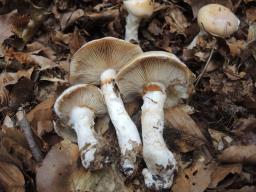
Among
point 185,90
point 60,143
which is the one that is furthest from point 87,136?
point 185,90

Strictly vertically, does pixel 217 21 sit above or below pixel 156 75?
above

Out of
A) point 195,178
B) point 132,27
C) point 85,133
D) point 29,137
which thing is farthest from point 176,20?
point 29,137

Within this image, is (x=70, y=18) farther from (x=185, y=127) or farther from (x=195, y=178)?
(x=195, y=178)

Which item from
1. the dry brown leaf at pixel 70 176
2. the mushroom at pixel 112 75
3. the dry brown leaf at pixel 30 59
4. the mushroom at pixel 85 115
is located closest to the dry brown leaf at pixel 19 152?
the dry brown leaf at pixel 70 176

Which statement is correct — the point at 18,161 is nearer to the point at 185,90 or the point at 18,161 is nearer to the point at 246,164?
the point at 185,90

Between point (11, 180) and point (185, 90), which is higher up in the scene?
point (185, 90)
